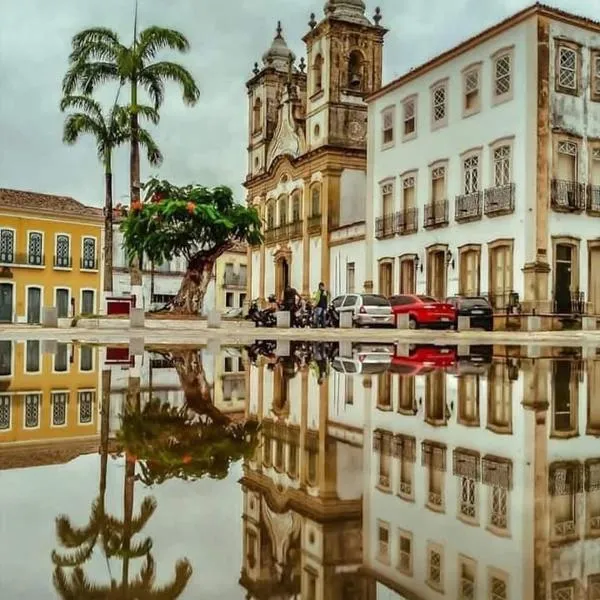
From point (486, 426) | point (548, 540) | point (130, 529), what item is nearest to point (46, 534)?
point (130, 529)

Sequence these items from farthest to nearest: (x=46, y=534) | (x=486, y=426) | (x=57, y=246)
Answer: (x=57, y=246)
(x=486, y=426)
(x=46, y=534)

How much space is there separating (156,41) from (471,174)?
1352 centimetres

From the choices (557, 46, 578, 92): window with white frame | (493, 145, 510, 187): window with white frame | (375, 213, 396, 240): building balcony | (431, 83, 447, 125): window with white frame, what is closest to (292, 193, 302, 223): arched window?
(375, 213, 396, 240): building balcony

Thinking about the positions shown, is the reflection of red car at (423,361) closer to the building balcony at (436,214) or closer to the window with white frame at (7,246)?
the building balcony at (436,214)

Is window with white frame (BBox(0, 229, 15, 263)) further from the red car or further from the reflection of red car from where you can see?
the reflection of red car

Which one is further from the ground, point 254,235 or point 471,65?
point 471,65

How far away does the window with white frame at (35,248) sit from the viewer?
5719cm

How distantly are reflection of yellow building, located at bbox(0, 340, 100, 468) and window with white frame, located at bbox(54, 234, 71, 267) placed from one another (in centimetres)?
4479

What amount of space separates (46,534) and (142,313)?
933 inches

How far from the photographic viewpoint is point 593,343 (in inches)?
904

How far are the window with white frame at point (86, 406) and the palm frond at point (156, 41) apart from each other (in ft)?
85.3

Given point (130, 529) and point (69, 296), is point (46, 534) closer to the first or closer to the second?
point (130, 529)

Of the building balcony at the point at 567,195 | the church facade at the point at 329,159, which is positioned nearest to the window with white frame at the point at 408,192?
the church facade at the point at 329,159

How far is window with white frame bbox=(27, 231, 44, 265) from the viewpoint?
5719 centimetres
